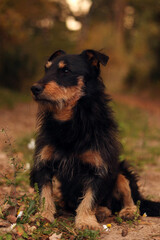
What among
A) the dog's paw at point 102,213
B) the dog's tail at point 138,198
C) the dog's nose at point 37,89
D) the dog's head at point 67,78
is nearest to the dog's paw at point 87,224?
the dog's paw at point 102,213

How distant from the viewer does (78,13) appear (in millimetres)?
28328

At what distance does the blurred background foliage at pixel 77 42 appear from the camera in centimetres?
1817

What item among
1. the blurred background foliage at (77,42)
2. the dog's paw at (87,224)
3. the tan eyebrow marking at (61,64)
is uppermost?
the blurred background foliage at (77,42)

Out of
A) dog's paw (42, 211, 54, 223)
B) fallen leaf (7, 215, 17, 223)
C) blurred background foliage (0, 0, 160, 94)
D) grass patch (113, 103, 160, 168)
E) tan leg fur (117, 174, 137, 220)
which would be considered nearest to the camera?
fallen leaf (7, 215, 17, 223)

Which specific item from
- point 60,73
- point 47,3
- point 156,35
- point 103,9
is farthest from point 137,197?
point 103,9

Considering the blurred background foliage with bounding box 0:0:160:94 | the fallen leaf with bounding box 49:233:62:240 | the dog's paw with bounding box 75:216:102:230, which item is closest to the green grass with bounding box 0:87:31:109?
the blurred background foliage with bounding box 0:0:160:94

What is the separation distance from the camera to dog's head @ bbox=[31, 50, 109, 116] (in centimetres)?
375

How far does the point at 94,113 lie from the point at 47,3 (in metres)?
15.2

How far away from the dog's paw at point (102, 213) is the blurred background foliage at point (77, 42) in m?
11.8

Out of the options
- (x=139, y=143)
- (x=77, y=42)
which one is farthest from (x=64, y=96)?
(x=77, y=42)

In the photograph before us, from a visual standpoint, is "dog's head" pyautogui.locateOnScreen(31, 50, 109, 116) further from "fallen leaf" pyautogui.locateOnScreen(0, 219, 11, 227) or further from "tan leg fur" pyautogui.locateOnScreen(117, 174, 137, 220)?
→ "fallen leaf" pyautogui.locateOnScreen(0, 219, 11, 227)

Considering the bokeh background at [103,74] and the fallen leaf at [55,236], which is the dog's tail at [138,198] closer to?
the bokeh background at [103,74]

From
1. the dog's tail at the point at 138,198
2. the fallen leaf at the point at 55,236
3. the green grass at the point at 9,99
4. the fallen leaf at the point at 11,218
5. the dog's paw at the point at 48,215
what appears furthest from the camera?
the green grass at the point at 9,99

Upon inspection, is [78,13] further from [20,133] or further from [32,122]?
[20,133]
